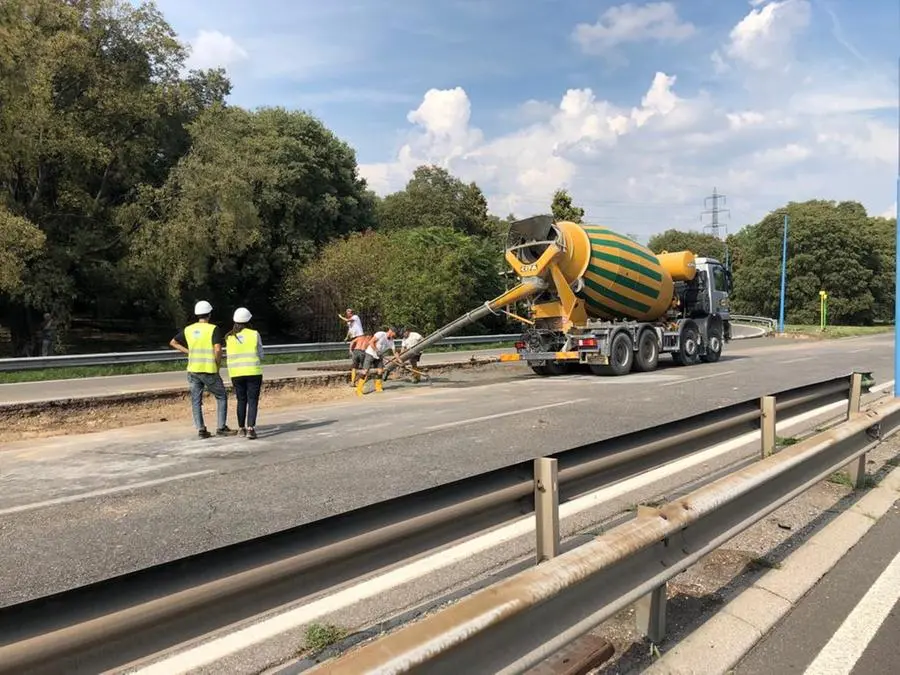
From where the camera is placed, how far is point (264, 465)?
7523 mm

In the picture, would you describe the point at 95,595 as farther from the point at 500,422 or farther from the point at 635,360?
the point at 635,360

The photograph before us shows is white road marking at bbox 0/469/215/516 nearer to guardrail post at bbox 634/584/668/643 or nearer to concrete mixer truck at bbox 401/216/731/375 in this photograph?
guardrail post at bbox 634/584/668/643

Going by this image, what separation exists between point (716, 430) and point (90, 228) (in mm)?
27922

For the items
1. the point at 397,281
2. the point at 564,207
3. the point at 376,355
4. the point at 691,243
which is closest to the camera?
the point at 376,355

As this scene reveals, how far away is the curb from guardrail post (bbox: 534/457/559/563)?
73 cm

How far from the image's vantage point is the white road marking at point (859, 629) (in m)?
3.15

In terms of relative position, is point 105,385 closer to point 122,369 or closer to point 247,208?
point 122,369

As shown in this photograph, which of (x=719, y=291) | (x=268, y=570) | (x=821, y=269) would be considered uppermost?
(x=821, y=269)

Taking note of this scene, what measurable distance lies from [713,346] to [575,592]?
20406 mm

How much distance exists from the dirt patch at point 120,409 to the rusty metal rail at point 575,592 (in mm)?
10625

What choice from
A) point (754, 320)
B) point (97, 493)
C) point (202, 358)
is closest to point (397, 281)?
point (202, 358)

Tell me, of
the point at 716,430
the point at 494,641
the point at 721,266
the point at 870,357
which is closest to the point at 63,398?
the point at 716,430

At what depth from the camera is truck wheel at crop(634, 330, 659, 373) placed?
1814 centimetres

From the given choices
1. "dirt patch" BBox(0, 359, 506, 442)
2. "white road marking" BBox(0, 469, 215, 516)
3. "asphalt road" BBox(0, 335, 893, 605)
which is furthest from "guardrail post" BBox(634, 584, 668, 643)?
"dirt patch" BBox(0, 359, 506, 442)
